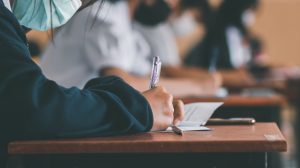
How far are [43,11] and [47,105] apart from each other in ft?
1.13

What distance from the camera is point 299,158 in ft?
18.8

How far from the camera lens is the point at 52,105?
55.1 inches

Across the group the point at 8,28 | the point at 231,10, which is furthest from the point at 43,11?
the point at 231,10

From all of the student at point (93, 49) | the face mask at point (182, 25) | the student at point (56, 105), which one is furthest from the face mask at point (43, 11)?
the face mask at point (182, 25)

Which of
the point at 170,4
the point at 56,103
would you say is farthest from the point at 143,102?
the point at 170,4

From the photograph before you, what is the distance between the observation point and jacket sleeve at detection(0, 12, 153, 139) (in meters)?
1.38

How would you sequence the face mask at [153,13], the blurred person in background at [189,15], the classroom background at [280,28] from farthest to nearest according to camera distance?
the classroom background at [280,28] → the blurred person in background at [189,15] → the face mask at [153,13]

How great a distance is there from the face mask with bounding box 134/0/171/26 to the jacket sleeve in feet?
7.10

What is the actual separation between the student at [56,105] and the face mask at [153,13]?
212 cm

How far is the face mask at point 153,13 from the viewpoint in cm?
373

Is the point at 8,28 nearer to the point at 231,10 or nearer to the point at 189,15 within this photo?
the point at 189,15

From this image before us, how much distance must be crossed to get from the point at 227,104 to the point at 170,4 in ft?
3.17

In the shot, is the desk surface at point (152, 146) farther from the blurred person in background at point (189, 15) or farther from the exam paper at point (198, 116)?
the blurred person in background at point (189, 15)

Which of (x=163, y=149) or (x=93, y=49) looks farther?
(x=93, y=49)
